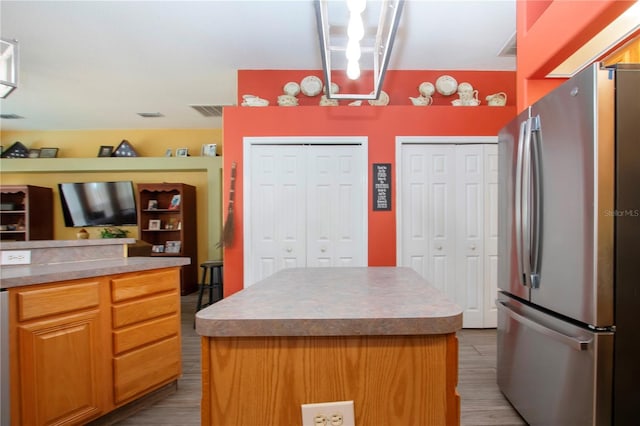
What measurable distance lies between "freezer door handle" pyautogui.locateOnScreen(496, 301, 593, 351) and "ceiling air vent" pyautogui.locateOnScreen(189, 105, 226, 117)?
4.61 m

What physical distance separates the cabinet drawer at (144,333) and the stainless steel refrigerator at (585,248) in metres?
2.25

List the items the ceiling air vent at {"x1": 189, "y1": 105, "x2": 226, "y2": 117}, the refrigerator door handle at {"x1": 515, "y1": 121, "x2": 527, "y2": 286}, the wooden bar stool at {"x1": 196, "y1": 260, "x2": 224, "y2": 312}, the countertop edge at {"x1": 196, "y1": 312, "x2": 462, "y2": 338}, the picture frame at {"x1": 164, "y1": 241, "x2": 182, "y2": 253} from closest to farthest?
the countertop edge at {"x1": 196, "y1": 312, "x2": 462, "y2": 338}
the refrigerator door handle at {"x1": 515, "y1": 121, "x2": 527, "y2": 286}
the wooden bar stool at {"x1": 196, "y1": 260, "x2": 224, "y2": 312}
the ceiling air vent at {"x1": 189, "y1": 105, "x2": 226, "y2": 117}
the picture frame at {"x1": 164, "y1": 241, "x2": 182, "y2": 253}

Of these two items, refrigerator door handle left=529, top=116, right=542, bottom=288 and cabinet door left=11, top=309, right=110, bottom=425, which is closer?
cabinet door left=11, top=309, right=110, bottom=425

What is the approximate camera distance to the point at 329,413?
896 millimetres

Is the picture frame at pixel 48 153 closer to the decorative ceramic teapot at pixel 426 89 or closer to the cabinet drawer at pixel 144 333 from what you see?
the cabinet drawer at pixel 144 333

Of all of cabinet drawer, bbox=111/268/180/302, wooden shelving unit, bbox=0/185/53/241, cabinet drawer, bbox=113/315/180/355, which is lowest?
cabinet drawer, bbox=113/315/180/355

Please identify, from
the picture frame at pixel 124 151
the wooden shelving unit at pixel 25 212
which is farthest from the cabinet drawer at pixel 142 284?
the wooden shelving unit at pixel 25 212

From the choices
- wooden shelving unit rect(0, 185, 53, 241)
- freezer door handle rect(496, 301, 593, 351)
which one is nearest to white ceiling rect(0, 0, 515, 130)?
wooden shelving unit rect(0, 185, 53, 241)

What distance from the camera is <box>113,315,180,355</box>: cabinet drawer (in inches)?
76.3

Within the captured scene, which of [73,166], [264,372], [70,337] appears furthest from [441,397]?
[73,166]

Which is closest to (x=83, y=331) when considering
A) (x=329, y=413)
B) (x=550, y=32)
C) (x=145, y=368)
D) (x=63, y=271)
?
(x=63, y=271)

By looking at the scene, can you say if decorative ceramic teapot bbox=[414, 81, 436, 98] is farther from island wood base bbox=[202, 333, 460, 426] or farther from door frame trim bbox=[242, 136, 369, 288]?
island wood base bbox=[202, 333, 460, 426]

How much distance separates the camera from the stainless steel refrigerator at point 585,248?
135cm

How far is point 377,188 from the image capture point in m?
3.49
